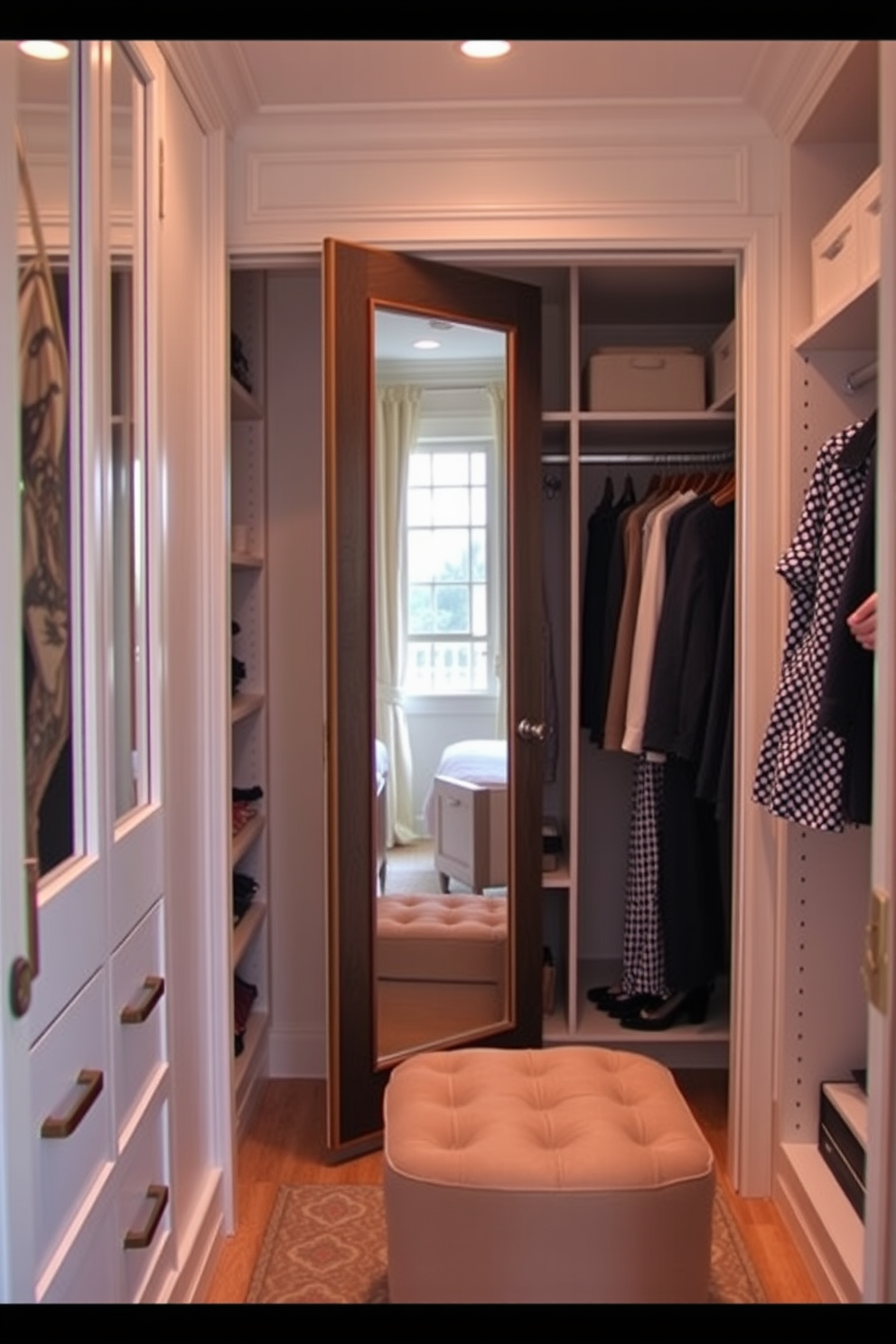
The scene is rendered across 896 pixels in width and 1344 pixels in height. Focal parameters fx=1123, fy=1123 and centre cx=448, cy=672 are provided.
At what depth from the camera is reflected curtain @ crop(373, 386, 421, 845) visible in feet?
7.25

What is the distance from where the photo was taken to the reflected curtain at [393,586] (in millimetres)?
2209

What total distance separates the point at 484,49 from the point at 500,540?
137 cm

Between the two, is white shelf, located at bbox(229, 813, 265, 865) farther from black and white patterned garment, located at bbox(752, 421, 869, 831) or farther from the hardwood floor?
black and white patterned garment, located at bbox(752, 421, 869, 831)

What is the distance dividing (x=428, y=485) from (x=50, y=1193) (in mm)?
1544

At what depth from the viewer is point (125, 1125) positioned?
1407mm

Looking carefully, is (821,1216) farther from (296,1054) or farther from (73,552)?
(73,552)

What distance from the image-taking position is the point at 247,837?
2.50 metres

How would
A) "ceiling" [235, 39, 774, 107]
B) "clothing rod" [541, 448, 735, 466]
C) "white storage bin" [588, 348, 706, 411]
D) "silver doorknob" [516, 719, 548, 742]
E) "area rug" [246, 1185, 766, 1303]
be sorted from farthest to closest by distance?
"clothing rod" [541, 448, 735, 466] → "white storage bin" [588, 348, 706, 411] → "silver doorknob" [516, 719, 548, 742] → "area rug" [246, 1185, 766, 1303] → "ceiling" [235, 39, 774, 107]

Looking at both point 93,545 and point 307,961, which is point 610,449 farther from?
point 93,545

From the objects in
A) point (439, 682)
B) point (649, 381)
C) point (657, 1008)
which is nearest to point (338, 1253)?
point (439, 682)

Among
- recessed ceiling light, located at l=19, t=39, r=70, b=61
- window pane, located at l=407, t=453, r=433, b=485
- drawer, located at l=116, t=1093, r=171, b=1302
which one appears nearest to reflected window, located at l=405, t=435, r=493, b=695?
window pane, located at l=407, t=453, r=433, b=485

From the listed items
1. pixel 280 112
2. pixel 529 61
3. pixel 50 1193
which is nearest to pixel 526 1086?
pixel 50 1193

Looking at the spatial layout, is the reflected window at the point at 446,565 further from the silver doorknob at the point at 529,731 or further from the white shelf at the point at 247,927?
the white shelf at the point at 247,927

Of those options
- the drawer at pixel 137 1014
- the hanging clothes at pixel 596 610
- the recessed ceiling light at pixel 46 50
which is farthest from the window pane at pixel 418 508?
the recessed ceiling light at pixel 46 50
